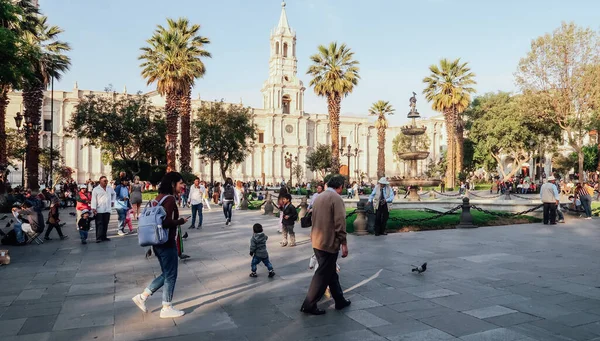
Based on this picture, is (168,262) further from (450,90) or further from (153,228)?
(450,90)

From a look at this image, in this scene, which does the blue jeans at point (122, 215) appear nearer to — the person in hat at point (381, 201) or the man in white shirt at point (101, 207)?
the man in white shirt at point (101, 207)

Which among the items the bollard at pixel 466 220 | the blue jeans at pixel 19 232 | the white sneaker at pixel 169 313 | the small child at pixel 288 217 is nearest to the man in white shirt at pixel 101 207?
the blue jeans at pixel 19 232

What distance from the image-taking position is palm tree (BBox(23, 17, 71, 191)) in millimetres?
20984

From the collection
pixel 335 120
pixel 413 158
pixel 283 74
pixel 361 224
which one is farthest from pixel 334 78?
pixel 283 74

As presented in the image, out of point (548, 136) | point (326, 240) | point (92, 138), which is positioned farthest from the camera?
point (548, 136)

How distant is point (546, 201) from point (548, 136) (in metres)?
28.3

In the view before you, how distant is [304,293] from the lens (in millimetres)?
5523

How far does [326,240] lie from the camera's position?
471 centimetres

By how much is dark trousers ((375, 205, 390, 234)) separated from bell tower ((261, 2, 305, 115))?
5600 cm

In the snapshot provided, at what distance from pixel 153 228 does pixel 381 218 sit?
7.23 meters

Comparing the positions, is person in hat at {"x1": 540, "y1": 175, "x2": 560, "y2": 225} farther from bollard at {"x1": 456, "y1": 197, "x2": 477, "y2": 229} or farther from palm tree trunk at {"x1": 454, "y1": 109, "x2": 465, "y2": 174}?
palm tree trunk at {"x1": 454, "y1": 109, "x2": 465, "y2": 174}

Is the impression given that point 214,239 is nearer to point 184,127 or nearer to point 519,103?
point 184,127

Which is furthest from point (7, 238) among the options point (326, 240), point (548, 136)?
point (548, 136)

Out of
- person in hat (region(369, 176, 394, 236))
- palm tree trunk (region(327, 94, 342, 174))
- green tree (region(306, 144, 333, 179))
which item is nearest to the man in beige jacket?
person in hat (region(369, 176, 394, 236))
